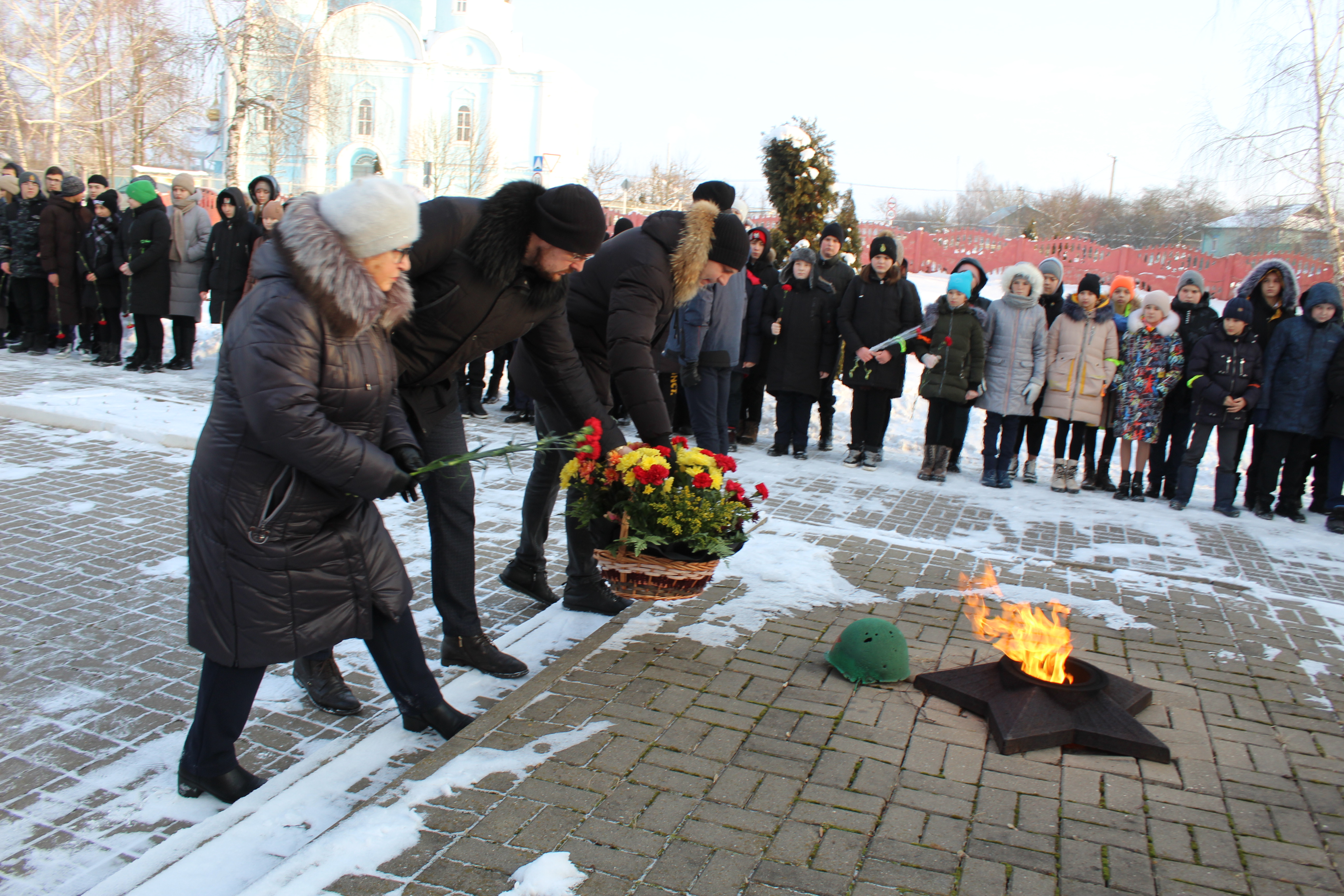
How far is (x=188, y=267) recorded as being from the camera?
38.8 ft

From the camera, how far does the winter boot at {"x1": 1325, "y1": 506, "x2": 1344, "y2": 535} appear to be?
8.35 meters

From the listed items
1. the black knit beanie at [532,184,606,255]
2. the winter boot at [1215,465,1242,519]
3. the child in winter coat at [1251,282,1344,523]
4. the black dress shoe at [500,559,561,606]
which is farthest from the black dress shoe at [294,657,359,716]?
the child in winter coat at [1251,282,1344,523]

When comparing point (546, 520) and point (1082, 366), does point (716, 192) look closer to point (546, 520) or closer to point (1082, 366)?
point (546, 520)

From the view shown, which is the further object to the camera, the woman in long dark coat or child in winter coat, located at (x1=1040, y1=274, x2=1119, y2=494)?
child in winter coat, located at (x1=1040, y1=274, x2=1119, y2=494)

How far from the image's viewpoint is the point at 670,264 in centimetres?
467

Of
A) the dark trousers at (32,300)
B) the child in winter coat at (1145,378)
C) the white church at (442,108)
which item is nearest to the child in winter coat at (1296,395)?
the child in winter coat at (1145,378)

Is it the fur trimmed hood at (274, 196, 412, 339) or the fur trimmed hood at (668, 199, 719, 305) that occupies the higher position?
the fur trimmed hood at (668, 199, 719, 305)

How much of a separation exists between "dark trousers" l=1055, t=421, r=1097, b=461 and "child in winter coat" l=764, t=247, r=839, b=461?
7.67 feet

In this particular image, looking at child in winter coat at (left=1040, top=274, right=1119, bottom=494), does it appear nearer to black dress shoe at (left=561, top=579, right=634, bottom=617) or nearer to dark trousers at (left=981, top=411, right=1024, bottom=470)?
dark trousers at (left=981, top=411, right=1024, bottom=470)

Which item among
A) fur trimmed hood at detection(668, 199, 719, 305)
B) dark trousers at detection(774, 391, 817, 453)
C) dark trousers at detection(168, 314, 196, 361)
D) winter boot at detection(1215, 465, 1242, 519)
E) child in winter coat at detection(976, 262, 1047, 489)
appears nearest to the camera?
fur trimmed hood at detection(668, 199, 719, 305)

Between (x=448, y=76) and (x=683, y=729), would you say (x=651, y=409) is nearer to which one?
(x=683, y=729)

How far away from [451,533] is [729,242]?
1948mm

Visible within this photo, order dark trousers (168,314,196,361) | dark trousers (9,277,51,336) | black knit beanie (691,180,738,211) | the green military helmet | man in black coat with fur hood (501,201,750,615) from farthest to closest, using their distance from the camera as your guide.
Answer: dark trousers (9,277,51,336) → dark trousers (168,314,196,361) → black knit beanie (691,180,738,211) → man in black coat with fur hood (501,201,750,615) → the green military helmet

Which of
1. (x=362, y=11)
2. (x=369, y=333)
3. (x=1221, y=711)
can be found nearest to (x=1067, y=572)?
(x=1221, y=711)
